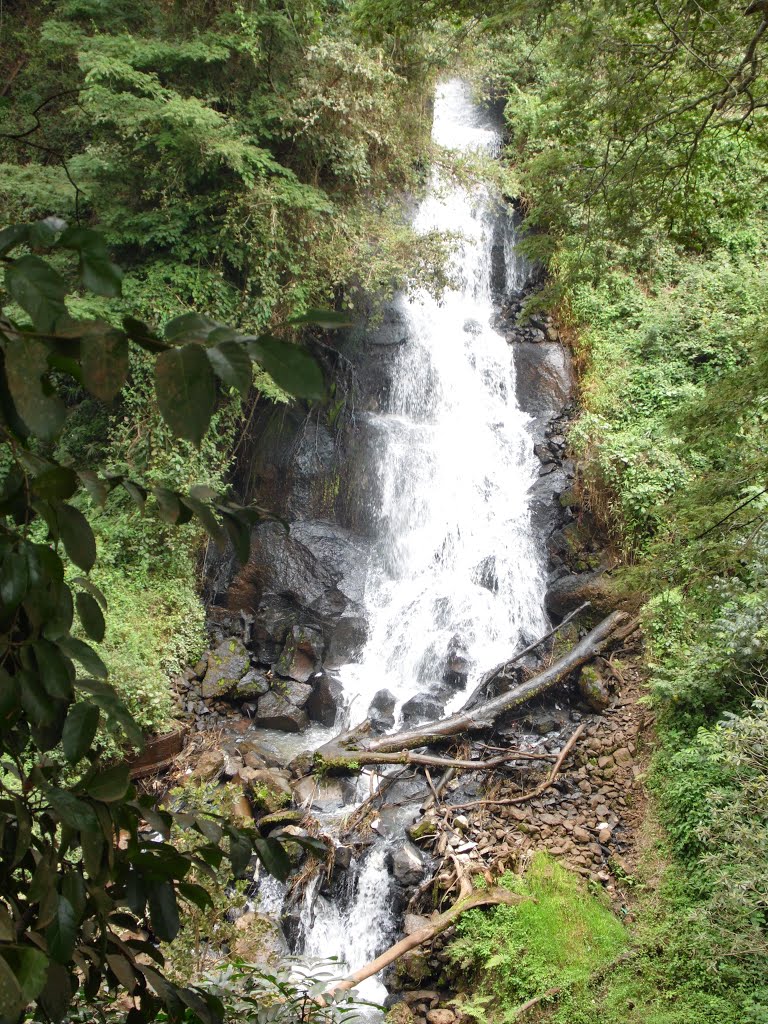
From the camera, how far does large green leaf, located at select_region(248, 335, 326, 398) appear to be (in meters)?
0.69

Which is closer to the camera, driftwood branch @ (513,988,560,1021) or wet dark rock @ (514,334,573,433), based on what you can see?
driftwood branch @ (513,988,560,1021)

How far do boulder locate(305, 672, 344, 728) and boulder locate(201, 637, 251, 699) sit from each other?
2.88 ft

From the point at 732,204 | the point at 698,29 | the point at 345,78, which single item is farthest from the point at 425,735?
the point at 345,78

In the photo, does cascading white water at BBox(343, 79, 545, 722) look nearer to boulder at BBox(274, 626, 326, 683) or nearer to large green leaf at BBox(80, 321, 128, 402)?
boulder at BBox(274, 626, 326, 683)

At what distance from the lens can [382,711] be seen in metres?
7.77

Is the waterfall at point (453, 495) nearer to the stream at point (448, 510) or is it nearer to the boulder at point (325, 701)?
the stream at point (448, 510)

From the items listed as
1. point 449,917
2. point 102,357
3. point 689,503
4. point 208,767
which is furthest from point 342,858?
point 102,357

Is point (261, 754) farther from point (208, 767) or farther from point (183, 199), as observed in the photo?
point (183, 199)

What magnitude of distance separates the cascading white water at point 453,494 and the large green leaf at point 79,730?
720 cm

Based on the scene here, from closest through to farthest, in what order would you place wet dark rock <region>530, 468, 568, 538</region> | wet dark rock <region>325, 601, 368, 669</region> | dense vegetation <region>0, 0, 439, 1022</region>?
dense vegetation <region>0, 0, 439, 1022</region> → wet dark rock <region>325, 601, 368, 669</region> → wet dark rock <region>530, 468, 568, 538</region>

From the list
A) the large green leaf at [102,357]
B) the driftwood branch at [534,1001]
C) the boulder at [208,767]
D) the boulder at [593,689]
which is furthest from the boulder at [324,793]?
the large green leaf at [102,357]

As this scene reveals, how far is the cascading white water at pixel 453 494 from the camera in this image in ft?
28.1

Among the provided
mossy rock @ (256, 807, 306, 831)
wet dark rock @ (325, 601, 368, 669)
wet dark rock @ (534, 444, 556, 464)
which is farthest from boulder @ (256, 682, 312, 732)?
wet dark rock @ (534, 444, 556, 464)

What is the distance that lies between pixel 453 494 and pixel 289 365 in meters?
9.35
